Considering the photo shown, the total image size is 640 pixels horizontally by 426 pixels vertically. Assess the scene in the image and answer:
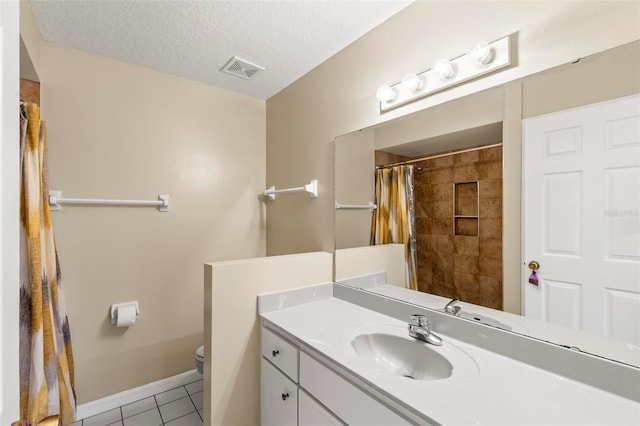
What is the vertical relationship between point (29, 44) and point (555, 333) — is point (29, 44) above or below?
above

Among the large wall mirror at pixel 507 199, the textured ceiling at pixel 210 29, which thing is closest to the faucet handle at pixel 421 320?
the large wall mirror at pixel 507 199

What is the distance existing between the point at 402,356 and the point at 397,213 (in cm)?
65

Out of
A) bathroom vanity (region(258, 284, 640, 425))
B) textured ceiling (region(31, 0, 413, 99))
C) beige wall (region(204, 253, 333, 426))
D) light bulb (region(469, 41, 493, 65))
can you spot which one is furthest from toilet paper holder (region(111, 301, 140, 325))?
light bulb (region(469, 41, 493, 65))

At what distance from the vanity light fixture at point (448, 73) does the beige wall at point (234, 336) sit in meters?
1.01

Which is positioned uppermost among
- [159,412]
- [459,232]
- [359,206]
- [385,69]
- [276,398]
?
[385,69]

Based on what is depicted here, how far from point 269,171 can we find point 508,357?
2.00m

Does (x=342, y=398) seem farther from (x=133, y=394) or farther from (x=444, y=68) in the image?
(x=133, y=394)

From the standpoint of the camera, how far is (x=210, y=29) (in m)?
1.59

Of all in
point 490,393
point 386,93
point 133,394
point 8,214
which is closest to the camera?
point 8,214

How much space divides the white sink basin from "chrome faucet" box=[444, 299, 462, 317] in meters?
0.17

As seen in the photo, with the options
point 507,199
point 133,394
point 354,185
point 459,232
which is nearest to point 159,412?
point 133,394

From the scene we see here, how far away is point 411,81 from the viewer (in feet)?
4.43

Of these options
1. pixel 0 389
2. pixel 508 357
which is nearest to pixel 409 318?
pixel 508 357

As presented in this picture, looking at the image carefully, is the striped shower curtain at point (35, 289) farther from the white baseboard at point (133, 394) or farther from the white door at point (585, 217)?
the white door at point (585, 217)
